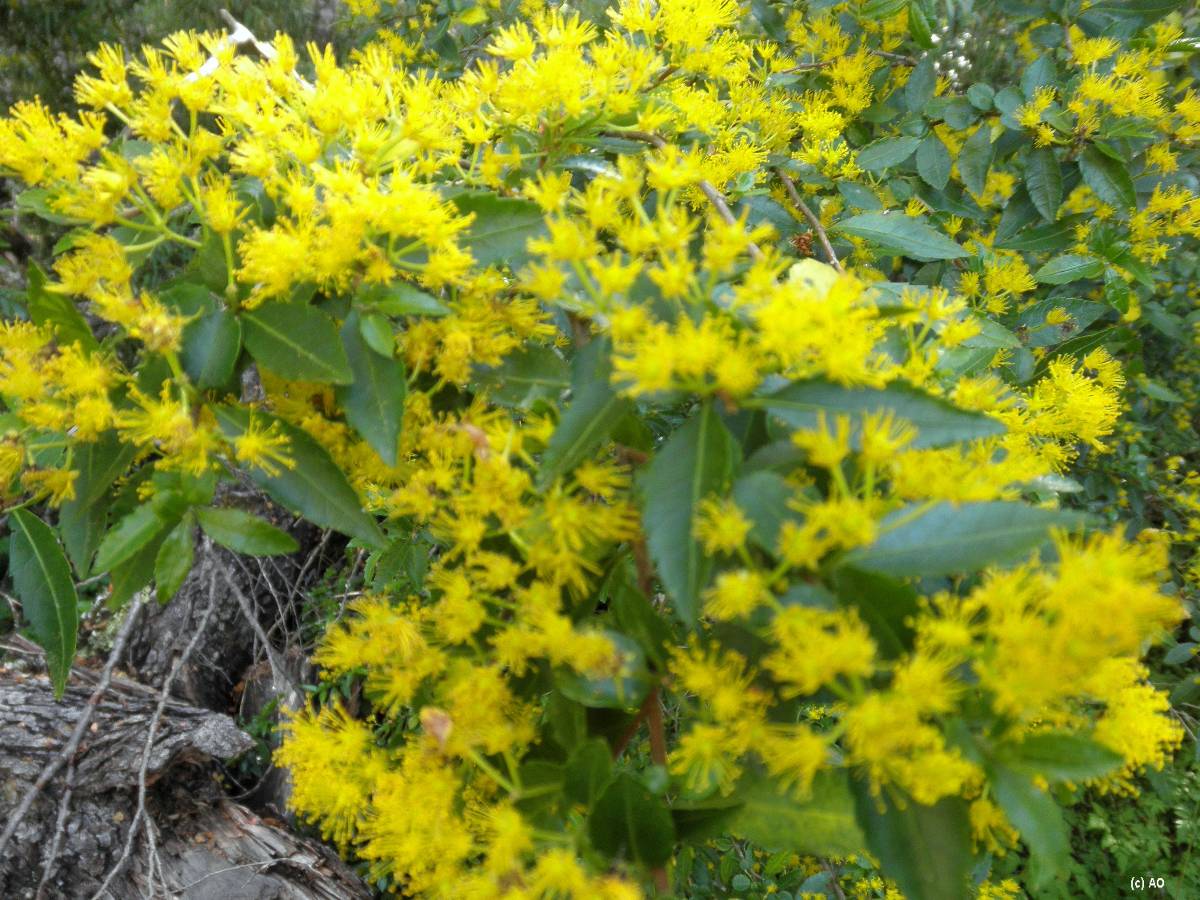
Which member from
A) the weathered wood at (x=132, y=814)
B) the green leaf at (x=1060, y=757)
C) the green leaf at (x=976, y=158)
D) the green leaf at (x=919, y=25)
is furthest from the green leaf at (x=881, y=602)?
the weathered wood at (x=132, y=814)

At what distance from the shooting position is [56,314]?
41.5 inches

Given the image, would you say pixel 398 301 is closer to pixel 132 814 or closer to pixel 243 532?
pixel 243 532

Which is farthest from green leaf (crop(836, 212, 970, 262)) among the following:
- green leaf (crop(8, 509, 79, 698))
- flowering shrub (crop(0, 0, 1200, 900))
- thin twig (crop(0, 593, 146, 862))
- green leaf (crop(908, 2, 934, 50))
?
thin twig (crop(0, 593, 146, 862))

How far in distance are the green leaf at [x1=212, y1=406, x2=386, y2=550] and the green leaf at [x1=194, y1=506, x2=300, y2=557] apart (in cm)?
4

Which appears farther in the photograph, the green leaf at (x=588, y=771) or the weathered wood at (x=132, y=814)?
the weathered wood at (x=132, y=814)

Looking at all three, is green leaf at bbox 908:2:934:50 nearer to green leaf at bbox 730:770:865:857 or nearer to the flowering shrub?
the flowering shrub

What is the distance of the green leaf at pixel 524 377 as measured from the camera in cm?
106

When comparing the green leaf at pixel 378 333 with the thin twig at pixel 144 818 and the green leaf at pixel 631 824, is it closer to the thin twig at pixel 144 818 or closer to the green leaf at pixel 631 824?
the green leaf at pixel 631 824

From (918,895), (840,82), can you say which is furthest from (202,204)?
(840,82)

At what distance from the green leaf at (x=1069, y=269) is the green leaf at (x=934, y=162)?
33 centimetres

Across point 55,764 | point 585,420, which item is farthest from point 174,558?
point 55,764

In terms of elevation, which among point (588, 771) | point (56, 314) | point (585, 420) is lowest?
point (588, 771)

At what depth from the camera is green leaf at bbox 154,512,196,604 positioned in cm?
100

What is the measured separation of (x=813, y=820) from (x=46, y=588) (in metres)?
1.12
